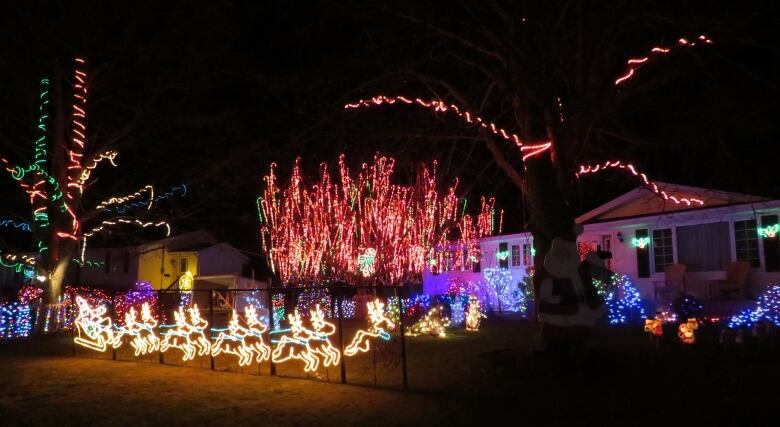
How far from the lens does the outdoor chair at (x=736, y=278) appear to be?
16.0 m

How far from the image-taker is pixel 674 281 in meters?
17.4

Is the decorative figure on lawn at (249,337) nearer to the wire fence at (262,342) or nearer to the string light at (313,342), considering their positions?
the wire fence at (262,342)

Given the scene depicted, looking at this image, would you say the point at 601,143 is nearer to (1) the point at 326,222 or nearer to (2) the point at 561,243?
(2) the point at 561,243

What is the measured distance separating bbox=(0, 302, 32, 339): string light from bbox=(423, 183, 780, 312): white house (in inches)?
646

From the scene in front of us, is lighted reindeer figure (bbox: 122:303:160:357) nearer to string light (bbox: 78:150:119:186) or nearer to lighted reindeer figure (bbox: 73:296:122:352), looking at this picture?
lighted reindeer figure (bbox: 73:296:122:352)

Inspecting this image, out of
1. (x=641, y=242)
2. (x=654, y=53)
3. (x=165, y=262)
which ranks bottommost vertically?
(x=641, y=242)

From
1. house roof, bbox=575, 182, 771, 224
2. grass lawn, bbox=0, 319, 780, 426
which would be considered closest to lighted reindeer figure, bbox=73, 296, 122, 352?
grass lawn, bbox=0, 319, 780, 426

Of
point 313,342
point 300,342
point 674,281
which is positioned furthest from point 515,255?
point 300,342

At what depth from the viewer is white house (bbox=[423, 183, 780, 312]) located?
16141mm

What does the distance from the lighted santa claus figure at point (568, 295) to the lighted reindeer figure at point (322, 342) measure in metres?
3.14

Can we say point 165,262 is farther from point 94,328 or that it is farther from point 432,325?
point 432,325

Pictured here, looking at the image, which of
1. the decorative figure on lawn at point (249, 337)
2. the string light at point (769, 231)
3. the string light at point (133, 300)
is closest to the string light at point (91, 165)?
the string light at point (133, 300)

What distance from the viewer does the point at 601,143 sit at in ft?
40.4

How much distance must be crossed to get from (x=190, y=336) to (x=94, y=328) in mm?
3091
